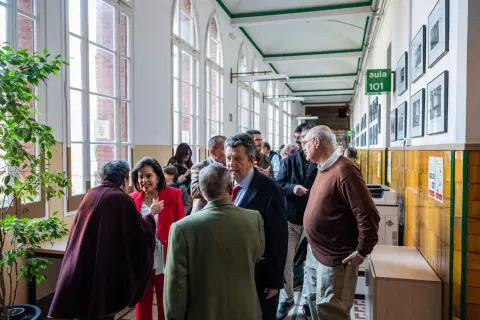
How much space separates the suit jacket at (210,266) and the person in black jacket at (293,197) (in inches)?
65.0

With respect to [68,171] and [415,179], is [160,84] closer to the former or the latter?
[68,171]

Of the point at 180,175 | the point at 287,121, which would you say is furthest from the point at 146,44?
the point at 287,121

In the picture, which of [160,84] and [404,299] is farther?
[160,84]

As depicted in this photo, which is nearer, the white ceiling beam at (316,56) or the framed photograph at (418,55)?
the framed photograph at (418,55)

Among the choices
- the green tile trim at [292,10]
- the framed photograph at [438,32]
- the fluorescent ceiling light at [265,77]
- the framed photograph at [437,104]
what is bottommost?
the framed photograph at [437,104]

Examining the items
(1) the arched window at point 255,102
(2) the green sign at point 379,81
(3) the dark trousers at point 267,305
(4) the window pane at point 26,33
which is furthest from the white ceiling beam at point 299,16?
(3) the dark trousers at point 267,305

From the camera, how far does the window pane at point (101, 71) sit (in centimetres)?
403

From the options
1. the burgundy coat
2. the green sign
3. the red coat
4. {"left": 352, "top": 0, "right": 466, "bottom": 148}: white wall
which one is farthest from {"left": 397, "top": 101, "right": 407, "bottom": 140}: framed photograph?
the burgundy coat

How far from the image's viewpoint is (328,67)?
14.5 meters

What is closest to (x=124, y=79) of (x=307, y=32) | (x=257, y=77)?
(x=257, y=77)

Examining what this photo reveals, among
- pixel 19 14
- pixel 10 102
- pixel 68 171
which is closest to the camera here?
pixel 10 102

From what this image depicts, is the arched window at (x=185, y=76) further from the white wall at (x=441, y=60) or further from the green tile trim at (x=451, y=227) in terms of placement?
the green tile trim at (x=451, y=227)

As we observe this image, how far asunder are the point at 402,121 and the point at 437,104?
5.49ft

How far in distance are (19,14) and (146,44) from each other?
212 cm
